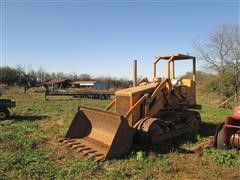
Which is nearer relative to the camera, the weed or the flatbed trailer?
the weed

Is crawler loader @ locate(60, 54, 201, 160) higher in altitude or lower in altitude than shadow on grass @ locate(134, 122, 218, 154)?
higher

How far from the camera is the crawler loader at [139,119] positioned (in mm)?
8469

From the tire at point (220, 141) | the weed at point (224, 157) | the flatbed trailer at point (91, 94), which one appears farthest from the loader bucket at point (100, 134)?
the flatbed trailer at point (91, 94)

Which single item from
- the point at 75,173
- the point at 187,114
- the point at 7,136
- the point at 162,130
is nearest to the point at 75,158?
the point at 75,173

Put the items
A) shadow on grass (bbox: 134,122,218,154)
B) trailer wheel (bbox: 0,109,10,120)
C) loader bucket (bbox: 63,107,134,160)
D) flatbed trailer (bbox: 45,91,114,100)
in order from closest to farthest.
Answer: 1. loader bucket (bbox: 63,107,134,160)
2. shadow on grass (bbox: 134,122,218,154)
3. trailer wheel (bbox: 0,109,10,120)
4. flatbed trailer (bbox: 45,91,114,100)

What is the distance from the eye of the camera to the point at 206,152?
8.68m

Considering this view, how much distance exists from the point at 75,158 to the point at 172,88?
14.0 feet

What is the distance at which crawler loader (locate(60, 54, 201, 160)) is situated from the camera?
8469 millimetres

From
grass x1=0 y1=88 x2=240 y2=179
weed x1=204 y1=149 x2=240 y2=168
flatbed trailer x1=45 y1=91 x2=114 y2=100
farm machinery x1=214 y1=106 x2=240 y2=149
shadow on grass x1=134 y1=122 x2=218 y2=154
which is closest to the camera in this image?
grass x1=0 y1=88 x2=240 y2=179

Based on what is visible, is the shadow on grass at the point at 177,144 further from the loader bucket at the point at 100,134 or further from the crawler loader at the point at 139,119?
the loader bucket at the point at 100,134

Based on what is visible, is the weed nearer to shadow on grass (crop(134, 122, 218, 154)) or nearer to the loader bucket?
shadow on grass (crop(134, 122, 218, 154))

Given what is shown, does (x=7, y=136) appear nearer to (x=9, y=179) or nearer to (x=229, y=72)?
(x=9, y=179)

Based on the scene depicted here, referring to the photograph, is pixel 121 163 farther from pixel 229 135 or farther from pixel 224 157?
pixel 229 135

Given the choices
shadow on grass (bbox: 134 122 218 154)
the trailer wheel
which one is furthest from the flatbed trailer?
shadow on grass (bbox: 134 122 218 154)
